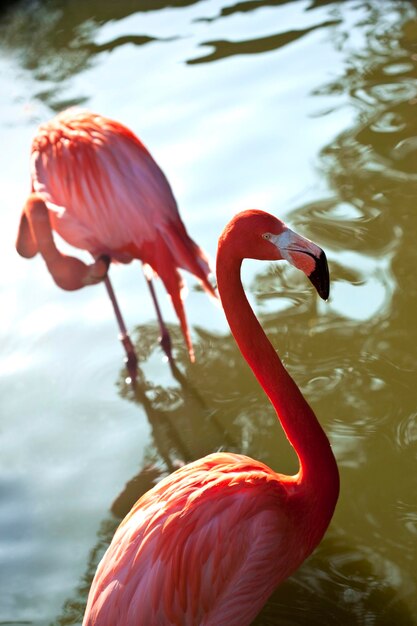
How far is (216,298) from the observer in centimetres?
357

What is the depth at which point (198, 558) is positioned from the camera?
238cm

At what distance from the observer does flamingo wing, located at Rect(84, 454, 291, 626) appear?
7.70 ft

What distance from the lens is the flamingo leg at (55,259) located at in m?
3.57

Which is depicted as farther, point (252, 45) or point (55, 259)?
point (252, 45)

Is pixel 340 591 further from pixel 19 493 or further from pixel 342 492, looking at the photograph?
pixel 19 493

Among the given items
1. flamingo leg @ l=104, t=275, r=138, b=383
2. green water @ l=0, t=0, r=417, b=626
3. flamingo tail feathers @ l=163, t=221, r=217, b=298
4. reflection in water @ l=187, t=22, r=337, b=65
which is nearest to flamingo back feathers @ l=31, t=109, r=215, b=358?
flamingo tail feathers @ l=163, t=221, r=217, b=298

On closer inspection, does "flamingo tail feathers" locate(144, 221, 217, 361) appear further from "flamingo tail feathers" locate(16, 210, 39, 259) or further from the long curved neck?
the long curved neck

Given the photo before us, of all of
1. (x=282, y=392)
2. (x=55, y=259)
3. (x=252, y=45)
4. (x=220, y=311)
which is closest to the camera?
(x=282, y=392)

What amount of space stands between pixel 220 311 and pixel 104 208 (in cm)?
72

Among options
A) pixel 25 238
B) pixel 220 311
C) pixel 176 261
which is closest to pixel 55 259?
pixel 25 238

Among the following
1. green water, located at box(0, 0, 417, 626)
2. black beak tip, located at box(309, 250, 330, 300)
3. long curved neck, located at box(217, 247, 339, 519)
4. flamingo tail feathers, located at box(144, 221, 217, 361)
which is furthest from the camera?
flamingo tail feathers, located at box(144, 221, 217, 361)

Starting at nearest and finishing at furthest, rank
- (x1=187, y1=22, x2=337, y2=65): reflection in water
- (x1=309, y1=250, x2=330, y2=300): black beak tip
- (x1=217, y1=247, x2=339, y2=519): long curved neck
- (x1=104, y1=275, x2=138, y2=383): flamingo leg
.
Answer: (x1=309, y1=250, x2=330, y2=300): black beak tip
(x1=217, y1=247, x2=339, y2=519): long curved neck
(x1=104, y1=275, x2=138, y2=383): flamingo leg
(x1=187, y1=22, x2=337, y2=65): reflection in water

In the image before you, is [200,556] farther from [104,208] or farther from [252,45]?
[252,45]

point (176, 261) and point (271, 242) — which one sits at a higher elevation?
point (271, 242)
